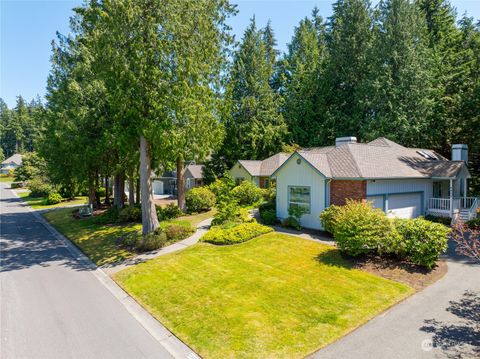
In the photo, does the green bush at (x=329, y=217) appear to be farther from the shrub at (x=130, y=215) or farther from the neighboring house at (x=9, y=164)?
the neighboring house at (x=9, y=164)

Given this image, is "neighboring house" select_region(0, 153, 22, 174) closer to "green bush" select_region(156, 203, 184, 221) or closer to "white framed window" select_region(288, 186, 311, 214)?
"green bush" select_region(156, 203, 184, 221)

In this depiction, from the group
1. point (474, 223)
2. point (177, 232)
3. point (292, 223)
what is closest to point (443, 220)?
point (474, 223)

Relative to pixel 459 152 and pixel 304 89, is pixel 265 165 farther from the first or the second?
pixel 459 152

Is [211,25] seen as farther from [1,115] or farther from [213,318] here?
[1,115]

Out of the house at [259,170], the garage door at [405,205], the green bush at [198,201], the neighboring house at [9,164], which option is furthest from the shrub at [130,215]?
the neighboring house at [9,164]

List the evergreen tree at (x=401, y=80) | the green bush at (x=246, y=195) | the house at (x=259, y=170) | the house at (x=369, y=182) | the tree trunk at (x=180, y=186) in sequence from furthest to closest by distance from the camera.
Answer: the house at (x=259, y=170), the green bush at (x=246, y=195), the evergreen tree at (x=401, y=80), the tree trunk at (x=180, y=186), the house at (x=369, y=182)

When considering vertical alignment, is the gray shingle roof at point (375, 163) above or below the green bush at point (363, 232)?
above

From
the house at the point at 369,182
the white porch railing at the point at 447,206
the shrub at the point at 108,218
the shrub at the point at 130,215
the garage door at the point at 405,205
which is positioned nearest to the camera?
the house at the point at 369,182

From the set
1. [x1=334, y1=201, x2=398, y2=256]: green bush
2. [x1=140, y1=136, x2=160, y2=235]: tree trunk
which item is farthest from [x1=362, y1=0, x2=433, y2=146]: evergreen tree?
[x1=140, y1=136, x2=160, y2=235]: tree trunk
